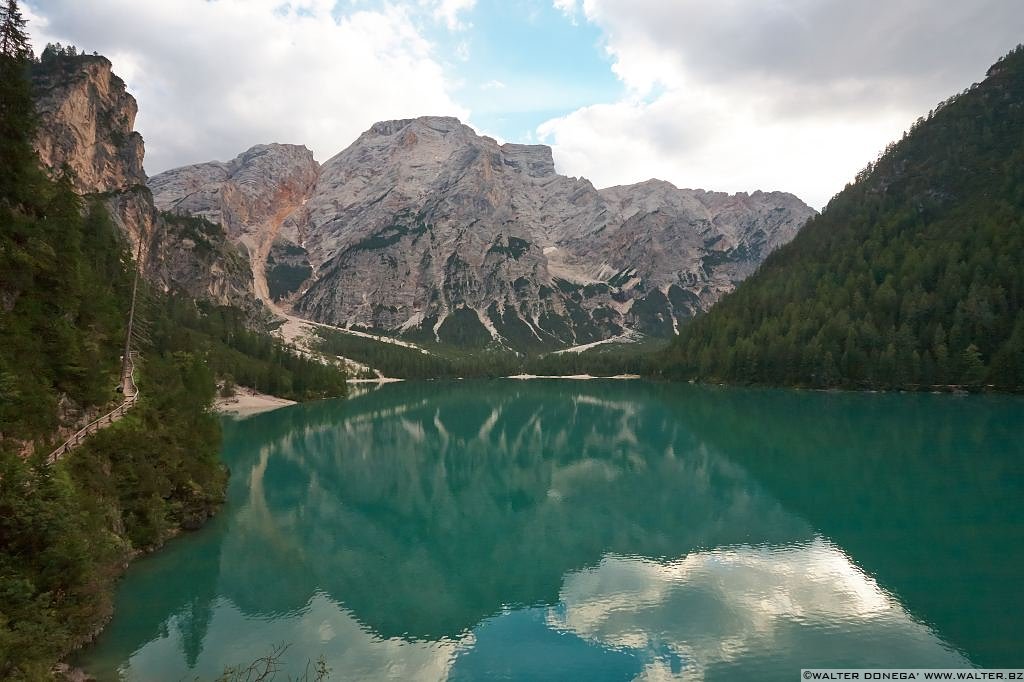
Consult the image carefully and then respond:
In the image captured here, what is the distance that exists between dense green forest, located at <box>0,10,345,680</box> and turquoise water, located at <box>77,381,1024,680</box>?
3272 millimetres

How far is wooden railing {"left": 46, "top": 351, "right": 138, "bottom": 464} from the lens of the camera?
26125mm

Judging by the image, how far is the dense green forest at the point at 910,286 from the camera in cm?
11750

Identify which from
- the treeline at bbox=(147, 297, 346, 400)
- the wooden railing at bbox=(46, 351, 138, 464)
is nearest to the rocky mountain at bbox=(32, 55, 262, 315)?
the treeline at bbox=(147, 297, 346, 400)

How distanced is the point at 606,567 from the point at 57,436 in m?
29.2

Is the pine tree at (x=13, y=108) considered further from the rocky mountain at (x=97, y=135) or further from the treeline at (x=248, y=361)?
the rocky mountain at (x=97, y=135)

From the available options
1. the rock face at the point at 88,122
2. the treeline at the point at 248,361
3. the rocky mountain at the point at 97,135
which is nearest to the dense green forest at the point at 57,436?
the treeline at the point at 248,361

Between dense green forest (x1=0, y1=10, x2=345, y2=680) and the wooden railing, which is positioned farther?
the wooden railing

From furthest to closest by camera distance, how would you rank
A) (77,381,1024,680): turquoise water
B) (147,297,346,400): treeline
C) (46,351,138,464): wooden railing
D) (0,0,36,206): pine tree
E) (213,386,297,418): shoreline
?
1. (147,297,346,400): treeline
2. (213,386,297,418): shoreline
3. (0,0,36,206): pine tree
4. (46,351,138,464): wooden railing
5. (77,381,1024,680): turquoise water

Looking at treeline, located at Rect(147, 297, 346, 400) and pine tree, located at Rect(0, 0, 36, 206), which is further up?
pine tree, located at Rect(0, 0, 36, 206)

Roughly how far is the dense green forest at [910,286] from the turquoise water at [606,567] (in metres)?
56.2

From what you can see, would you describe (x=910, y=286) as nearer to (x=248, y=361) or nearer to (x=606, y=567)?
(x=606, y=567)

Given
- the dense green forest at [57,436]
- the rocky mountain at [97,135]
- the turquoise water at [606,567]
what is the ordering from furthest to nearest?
the rocky mountain at [97,135], the turquoise water at [606,567], the dense green forest at [57,436]

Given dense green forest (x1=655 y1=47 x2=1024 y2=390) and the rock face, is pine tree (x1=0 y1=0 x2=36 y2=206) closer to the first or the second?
the rock face

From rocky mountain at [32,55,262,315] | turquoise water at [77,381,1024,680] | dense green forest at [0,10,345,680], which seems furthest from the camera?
rocky mountain at [32,55,262,315]
